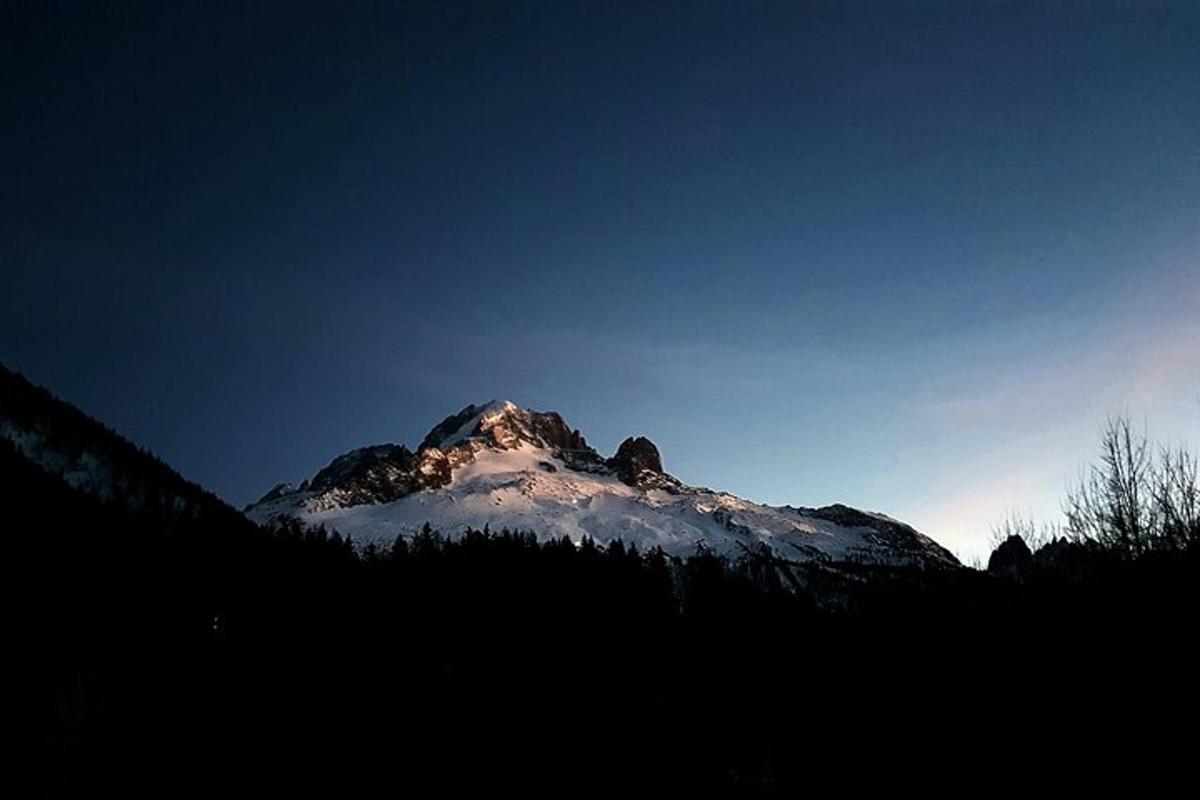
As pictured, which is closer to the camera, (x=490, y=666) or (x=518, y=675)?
(x=518, y=675)

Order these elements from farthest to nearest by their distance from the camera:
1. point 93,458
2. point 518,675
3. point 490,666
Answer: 1. point 93,458
2. point 490,666
3. point 518,675

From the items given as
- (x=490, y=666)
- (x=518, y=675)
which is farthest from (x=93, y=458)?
(x=518, y=675)

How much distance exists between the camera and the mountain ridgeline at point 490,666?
15.8 m

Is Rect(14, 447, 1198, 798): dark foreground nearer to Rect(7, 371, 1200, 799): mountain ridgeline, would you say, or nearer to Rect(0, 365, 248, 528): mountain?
Rect(7, 371, 1200, 799): mountain ridgeline

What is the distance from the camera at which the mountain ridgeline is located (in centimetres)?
1576

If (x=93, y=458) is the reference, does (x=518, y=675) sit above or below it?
below

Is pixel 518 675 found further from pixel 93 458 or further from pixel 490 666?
pixel 93 458

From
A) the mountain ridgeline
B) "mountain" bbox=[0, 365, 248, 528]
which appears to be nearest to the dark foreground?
the mountain ridgeline

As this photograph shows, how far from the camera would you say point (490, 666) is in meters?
64.2

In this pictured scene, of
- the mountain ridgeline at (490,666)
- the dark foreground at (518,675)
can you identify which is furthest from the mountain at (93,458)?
the dark foreground at (518,675)

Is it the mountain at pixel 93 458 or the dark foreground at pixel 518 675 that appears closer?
the dark foreground at pixel 518 675

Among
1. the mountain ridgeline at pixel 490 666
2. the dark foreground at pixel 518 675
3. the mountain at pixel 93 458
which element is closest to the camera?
the dark foreground at pixel 518 675

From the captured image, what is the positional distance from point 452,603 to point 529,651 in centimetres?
1066

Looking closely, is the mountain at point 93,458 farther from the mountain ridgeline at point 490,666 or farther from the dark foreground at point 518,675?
the dark foreground at point 518,675
